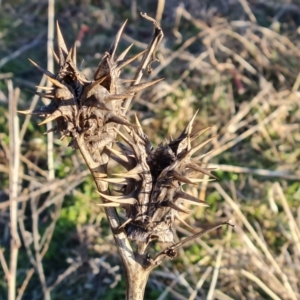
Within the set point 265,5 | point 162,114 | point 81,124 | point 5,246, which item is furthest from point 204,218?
point 265,5

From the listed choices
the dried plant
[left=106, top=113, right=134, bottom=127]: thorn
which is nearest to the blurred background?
the dried plant

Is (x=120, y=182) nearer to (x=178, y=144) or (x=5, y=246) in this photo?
(x=178, y=144)

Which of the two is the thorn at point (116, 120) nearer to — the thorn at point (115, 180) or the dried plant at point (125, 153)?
the dried plant at point (125, 153)

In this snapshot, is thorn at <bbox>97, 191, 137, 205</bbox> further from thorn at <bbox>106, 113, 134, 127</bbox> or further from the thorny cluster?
thorn at <bbox>106, 113, 134, 127</bbox>

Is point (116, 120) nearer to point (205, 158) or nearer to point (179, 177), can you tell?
point (179, 177)

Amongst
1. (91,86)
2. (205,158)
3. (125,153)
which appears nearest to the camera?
(91,86)

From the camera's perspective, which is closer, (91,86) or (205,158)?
(91,86)

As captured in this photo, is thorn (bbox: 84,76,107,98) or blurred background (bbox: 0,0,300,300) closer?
thorn (bbox: 84,76,107,98)

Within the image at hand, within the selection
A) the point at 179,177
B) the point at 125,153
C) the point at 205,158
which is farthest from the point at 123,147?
the point at 205,158
